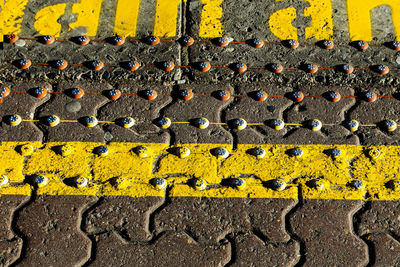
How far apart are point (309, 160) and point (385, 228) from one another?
55 cm

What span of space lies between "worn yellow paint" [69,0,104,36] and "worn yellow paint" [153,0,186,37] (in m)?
0.45

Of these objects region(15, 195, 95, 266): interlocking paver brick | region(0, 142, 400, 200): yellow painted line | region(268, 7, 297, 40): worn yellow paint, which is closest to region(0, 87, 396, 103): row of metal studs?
region(0, 142, 400, 200): yellow painted line

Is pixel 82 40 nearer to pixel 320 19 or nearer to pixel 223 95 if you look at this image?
pixel 223 95

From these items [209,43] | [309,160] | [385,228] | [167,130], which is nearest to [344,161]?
[309,160]

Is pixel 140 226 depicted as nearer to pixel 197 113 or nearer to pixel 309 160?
pixel 197 113

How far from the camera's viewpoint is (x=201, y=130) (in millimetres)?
2742

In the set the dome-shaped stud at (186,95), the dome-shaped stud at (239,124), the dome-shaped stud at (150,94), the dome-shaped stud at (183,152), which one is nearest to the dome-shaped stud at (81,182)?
the dome-shaped stud at (183,152)

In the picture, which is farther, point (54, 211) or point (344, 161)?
point (344, 161)

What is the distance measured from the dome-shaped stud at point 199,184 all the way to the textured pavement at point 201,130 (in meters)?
0.05

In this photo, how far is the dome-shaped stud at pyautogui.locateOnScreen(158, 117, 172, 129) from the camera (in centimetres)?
274

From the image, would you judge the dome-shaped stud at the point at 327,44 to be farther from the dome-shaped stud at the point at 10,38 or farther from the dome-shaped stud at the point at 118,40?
the dome-shaped stud at the point at 10,38

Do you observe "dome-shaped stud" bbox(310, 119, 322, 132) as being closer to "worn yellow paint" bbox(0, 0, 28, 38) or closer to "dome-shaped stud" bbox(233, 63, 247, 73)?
"dome-shaped stud" bbox(233, 63, 247, 73)

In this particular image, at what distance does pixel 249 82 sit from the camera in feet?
9.77

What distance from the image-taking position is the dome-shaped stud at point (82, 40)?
3156 millimetres
